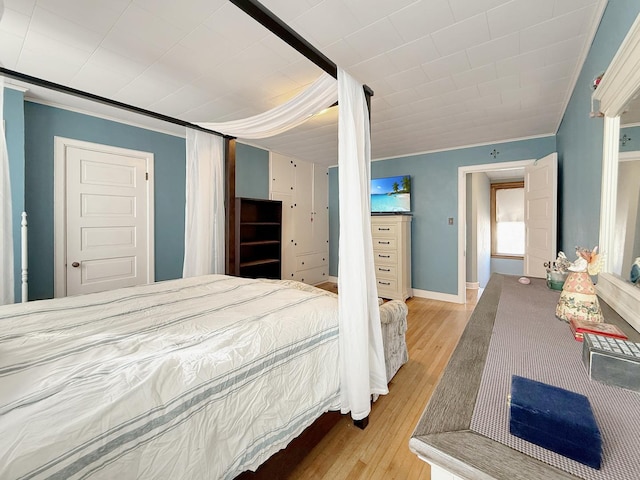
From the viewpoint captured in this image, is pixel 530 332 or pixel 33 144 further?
pixel 33 144

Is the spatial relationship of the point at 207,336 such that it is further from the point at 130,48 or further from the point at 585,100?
the point at 585,100

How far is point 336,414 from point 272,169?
369cm

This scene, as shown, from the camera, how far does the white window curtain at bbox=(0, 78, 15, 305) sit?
5.79ft

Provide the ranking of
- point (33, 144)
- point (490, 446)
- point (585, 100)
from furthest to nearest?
point (33, 144) < point (585, 100) < point (490, 446)

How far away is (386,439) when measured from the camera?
157 cm

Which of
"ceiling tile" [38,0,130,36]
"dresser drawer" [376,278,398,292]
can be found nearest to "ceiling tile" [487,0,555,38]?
"ceiling tile" [38,0,130,36]

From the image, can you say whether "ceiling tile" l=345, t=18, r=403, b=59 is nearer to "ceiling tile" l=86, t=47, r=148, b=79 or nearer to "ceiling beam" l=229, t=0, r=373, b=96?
"ceiling beam" l=229, t=0, r=373, b=96

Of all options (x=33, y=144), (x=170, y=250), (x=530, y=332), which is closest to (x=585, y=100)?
(x=530, y=332)

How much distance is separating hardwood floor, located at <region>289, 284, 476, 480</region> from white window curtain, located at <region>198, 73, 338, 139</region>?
6.76ft

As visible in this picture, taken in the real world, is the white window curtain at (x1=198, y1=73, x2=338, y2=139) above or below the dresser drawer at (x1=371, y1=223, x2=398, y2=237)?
above

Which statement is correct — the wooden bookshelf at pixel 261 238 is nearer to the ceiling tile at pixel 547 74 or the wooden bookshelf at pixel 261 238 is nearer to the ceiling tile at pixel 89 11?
the ceiling tile at pixel 89 11

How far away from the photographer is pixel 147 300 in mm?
1799

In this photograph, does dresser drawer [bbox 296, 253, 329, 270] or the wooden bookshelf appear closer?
the wooden bookshelf

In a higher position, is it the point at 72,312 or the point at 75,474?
the point at 72,312
